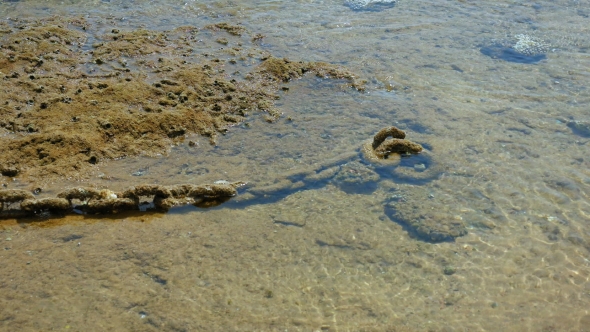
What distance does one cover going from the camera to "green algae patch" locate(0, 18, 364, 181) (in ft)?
21.5

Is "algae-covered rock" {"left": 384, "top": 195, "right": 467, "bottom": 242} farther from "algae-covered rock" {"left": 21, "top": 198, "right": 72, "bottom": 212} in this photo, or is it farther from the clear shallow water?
"algae-covered rock" {"left": 21, "top": 198, "right": 72, "bottom": 212}

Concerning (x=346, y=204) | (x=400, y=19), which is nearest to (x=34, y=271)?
(x=346, y=204)

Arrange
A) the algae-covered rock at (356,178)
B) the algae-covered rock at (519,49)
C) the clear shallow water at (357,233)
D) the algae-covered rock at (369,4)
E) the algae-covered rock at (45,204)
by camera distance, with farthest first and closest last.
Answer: the algae-covered rock at (369,4)
the algae-covered rock at (519,49)
the algae-covered rock at (356,178)
the algae-covered rock at (45,204)
the clear shallow water at (357,233)

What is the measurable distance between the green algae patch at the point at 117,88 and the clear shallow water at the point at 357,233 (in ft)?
1.39

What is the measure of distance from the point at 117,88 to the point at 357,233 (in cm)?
402

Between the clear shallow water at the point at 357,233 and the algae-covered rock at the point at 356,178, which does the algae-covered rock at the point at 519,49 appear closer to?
the clear shallow water at the point at 357,233

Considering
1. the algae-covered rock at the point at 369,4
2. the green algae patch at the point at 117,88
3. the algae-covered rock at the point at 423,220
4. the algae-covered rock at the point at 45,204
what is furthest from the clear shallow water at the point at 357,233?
the algae-covered rock at the point at 369,4

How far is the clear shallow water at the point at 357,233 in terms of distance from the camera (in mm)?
4762

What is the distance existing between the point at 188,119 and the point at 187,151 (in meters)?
0.64

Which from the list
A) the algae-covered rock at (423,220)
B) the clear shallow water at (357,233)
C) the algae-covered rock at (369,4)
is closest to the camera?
the clear shallow water at (357,233)

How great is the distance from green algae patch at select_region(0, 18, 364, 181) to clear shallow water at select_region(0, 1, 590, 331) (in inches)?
16.6

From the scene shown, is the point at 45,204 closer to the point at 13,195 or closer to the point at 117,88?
the point at 13,195

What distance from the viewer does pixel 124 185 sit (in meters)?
6.12

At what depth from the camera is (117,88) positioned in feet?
25.2
